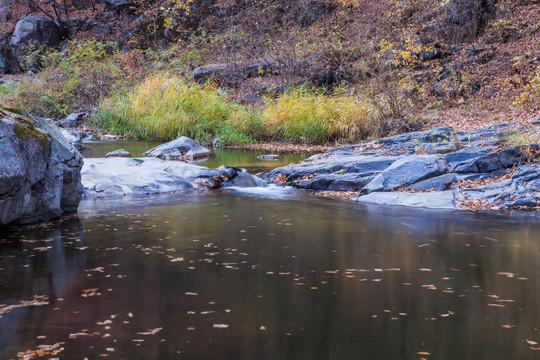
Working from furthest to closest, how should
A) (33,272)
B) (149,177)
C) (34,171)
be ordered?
(149,177)
(34,171)
(33,272)

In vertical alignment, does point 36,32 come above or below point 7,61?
above

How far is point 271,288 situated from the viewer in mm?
4668

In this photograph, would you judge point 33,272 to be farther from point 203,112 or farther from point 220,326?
point 203,112

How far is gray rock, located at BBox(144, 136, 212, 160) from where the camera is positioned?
15.1 meters

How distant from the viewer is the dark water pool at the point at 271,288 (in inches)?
141

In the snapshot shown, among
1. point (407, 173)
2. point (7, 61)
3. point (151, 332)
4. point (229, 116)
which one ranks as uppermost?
point (7, 61)

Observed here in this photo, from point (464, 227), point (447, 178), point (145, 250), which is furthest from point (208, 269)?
point (447, 178)

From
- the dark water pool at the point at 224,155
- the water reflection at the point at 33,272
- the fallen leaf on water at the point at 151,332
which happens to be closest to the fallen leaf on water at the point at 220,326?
the fallen leaf on water at the point at 151,332

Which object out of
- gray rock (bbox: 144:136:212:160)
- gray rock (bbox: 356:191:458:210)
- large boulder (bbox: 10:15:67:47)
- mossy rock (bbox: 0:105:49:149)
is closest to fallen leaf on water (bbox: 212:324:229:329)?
mossy rock (bbox: 0:105:49:149)

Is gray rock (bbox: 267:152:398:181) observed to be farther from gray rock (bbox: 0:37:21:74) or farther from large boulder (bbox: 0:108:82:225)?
gray rock (bbox: 0:37:21:74)

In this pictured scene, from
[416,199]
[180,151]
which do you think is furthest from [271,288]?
[180,151]

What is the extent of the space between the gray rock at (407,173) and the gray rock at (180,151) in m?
6.43

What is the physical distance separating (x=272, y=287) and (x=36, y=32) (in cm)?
3196

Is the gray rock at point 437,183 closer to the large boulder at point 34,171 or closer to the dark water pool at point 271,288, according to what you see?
the dark water pool at point 271,288
